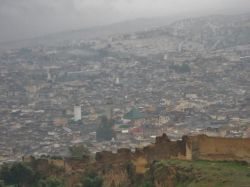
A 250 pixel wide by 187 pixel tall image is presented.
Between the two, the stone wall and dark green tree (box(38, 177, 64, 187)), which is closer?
the stone wall

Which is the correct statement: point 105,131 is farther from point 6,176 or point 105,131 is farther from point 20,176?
point 20,176

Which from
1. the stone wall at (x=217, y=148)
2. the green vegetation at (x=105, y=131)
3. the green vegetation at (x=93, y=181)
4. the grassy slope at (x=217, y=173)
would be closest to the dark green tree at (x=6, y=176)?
the green vegetation at (x=93, y=181)

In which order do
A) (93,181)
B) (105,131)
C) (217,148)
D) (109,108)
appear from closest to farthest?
(217,148) → (93,181) → (105,131) → (109,108)

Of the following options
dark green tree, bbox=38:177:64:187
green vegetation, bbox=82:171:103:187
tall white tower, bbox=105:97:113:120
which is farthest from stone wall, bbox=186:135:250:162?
tall white tower, bbox=105:97:113:120

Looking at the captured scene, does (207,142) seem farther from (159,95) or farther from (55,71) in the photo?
(55,71)

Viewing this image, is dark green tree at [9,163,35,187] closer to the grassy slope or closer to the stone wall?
the stone wall

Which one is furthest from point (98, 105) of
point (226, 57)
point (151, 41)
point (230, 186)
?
point (151, 41)

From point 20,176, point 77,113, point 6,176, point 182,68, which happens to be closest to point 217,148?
point 20,176
